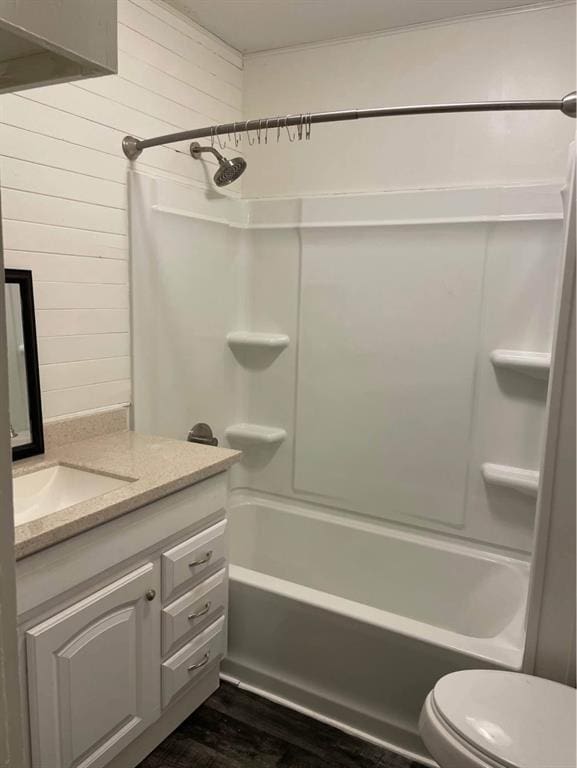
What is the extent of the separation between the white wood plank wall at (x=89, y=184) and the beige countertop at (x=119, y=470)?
175 mm

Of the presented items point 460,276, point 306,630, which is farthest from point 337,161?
point 306,630

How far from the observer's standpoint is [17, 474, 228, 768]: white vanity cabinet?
1256 millimetres

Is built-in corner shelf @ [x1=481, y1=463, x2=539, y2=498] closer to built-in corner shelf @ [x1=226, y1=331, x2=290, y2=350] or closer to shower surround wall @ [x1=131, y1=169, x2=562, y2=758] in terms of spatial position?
shower surround wall @ [x1=131, y1=169, x2=562, y2=758]

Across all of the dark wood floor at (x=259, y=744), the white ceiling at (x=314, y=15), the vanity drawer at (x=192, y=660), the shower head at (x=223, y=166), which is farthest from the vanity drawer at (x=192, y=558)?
the white ceiling at (x=314, y=15)

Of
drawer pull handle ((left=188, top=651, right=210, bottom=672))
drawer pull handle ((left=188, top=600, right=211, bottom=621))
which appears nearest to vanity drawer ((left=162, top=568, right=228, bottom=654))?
drawer pull handle ((left=188, top=600, right=211, bottom=621))

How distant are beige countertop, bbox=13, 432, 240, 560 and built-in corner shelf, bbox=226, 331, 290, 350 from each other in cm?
77

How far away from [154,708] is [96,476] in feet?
2.27

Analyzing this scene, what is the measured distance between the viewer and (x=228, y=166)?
227 centimetres

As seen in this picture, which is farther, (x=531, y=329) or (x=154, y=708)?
(x=531, y=329)

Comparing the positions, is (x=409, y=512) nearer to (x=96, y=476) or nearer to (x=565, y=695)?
(x=565, y=695)

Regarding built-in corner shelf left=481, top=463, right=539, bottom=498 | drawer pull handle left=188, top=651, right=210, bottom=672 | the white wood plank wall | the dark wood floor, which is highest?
the white wood plank wall

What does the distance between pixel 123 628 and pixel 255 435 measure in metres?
1.31

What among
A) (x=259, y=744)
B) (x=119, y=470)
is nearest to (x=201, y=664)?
(x=259, y=744)

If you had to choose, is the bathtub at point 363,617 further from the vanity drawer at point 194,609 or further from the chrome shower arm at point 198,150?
the chrome shower arm at point 198,150
